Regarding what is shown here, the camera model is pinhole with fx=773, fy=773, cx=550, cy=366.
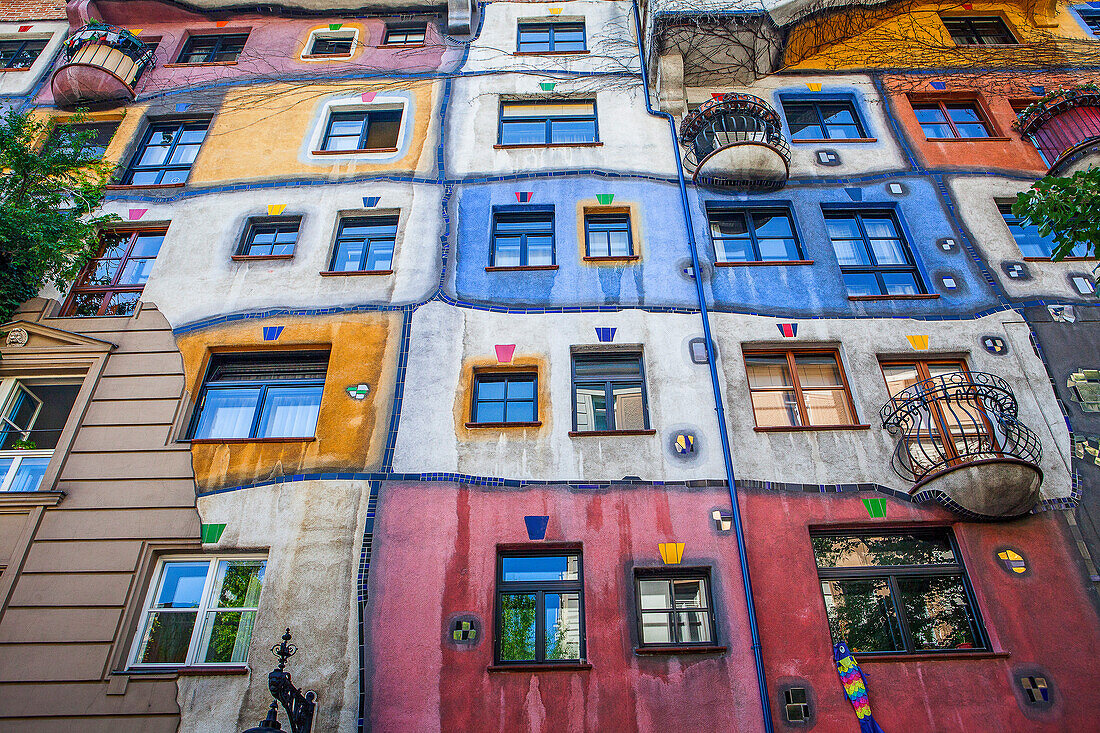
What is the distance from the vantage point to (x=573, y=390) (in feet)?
35.3

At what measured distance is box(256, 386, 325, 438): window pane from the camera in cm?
1069

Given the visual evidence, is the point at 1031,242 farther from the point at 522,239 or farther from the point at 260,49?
the point at 260,49

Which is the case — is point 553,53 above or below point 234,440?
above

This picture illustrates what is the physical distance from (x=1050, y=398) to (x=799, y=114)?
23.2ft

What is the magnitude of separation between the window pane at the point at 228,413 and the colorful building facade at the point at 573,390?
45 millimetres

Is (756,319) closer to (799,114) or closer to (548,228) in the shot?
(548,228)

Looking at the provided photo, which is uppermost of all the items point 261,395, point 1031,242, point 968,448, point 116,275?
point 1031,242

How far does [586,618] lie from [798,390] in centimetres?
438

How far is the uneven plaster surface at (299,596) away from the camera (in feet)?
27.6

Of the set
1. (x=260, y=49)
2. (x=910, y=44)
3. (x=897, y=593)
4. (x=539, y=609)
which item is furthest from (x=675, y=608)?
(x=260, y=49)

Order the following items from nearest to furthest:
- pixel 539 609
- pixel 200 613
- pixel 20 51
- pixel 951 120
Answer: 1. pixel 539 609
2. pixel 200 613
3. pixel 951 120
4. pixel 20 51

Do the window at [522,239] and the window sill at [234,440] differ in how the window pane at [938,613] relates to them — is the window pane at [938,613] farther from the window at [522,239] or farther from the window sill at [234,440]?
the window sill at [234,440]

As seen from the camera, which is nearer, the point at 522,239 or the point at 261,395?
the point at 261,395

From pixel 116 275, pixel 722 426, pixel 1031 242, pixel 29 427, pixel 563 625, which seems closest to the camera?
pixel 563 625
